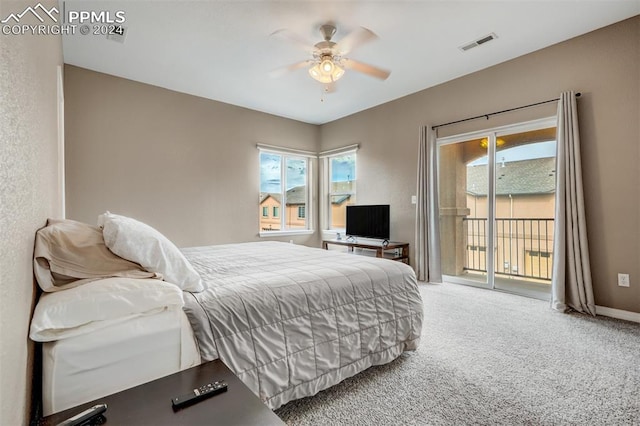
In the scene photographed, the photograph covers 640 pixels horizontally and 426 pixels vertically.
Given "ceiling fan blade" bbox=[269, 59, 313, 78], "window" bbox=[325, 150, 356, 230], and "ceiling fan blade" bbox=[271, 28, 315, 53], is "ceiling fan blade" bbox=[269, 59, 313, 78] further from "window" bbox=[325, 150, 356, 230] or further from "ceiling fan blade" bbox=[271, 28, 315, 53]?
"window" bbox=[325, 150, 356, 230]

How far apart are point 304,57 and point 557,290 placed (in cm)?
376

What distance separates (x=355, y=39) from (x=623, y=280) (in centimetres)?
341

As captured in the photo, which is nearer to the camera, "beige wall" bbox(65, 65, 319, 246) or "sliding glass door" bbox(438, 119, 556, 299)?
"sliding glass door" bbox(438, 119, 556, 299)

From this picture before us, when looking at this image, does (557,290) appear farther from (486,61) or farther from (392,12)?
(392,12)

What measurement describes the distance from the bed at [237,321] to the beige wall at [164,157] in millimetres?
2527

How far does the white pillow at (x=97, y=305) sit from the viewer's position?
1038 mm

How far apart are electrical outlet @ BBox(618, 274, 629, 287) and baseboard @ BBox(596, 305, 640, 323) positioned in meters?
0.25

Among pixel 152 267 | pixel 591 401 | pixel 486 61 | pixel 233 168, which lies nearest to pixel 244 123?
pixel 233 168

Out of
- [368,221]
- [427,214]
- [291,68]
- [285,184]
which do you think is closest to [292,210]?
[285,184]

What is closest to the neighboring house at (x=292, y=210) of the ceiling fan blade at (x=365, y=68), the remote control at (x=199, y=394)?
the ceiling fan blade at (x=365, y=68)

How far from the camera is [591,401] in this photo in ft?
5.62

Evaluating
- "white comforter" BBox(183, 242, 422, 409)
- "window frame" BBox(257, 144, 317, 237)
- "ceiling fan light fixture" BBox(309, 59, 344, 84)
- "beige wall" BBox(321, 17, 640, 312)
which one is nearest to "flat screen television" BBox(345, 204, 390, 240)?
"window frame" BBox(257, 144, 317, 237)

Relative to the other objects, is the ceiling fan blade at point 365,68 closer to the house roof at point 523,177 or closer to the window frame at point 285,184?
the house roof at point 523,177

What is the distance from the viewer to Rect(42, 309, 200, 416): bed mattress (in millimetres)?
1034
